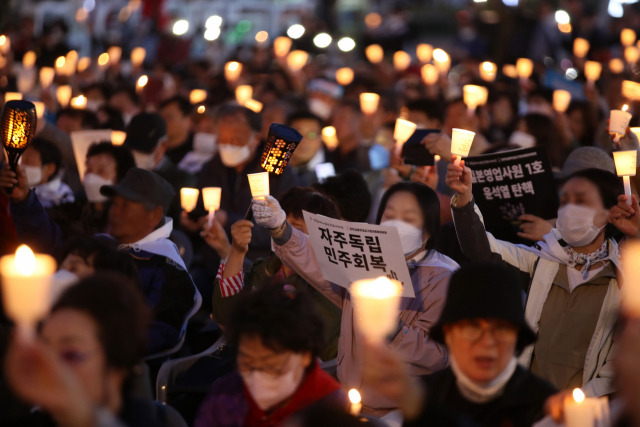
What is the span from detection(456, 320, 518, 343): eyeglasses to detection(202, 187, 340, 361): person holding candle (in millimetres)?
1240

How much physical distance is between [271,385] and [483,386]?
0.73 m

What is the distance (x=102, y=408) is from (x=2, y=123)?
316 cm

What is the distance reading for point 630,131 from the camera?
18.8 ft

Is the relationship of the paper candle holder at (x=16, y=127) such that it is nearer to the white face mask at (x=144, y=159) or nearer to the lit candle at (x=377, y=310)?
the white face mask at (x=144, y=159)

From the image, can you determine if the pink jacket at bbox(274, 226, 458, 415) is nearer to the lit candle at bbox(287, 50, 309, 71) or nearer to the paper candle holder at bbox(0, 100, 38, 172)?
the paper candle holder at bbox(0, 100, 38, 172)

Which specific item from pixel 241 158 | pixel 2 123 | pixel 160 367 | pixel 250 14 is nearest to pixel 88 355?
pixel 160 367

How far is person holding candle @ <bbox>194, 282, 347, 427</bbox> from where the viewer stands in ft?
10.6

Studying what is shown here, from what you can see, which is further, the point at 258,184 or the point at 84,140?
the point at 84,140

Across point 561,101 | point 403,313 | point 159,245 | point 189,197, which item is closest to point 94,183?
point 189,197

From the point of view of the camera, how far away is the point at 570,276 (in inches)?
178

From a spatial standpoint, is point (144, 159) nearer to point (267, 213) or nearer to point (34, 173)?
point (34, 173)

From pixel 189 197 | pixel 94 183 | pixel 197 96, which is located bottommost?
pixel 189 197

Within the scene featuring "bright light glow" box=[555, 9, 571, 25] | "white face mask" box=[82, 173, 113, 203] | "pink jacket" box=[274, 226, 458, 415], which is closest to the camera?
"pink jacket" box=[274, 226, 458, 415]

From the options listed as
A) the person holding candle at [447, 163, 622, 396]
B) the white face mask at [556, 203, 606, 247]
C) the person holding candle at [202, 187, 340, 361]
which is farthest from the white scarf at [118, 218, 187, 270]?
the white face mask at [556, 203, 606, 247]
